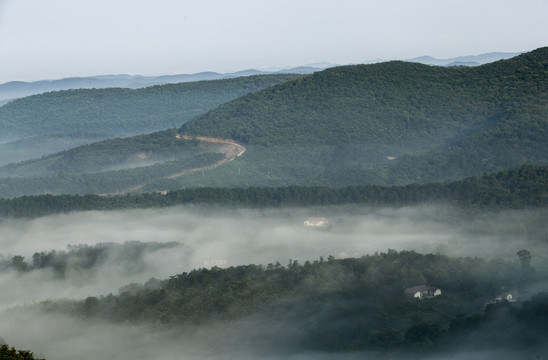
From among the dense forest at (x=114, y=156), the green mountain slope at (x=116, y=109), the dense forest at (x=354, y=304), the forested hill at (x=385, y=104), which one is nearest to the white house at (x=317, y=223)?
the dense forest at (x=354, y=304)

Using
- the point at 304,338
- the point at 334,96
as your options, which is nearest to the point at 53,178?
the point at 334,96

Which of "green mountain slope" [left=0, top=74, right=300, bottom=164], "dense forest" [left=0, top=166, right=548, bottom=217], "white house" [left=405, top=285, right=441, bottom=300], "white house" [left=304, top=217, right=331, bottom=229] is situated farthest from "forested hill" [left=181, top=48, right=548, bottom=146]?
"white house" [left=405, top=285, right=441, bottom=300]

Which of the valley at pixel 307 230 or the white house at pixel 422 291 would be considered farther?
the white house at pixel 422 291

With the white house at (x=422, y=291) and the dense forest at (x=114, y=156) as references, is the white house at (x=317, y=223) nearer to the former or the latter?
the white house at (x=422, y=291)

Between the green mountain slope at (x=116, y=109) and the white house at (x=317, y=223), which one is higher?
the green mountain slope at (x=116, y=109)

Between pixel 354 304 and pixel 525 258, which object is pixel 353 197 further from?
pixel 354 304

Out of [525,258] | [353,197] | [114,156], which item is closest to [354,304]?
[525,258]

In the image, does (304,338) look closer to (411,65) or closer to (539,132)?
(539,132)
